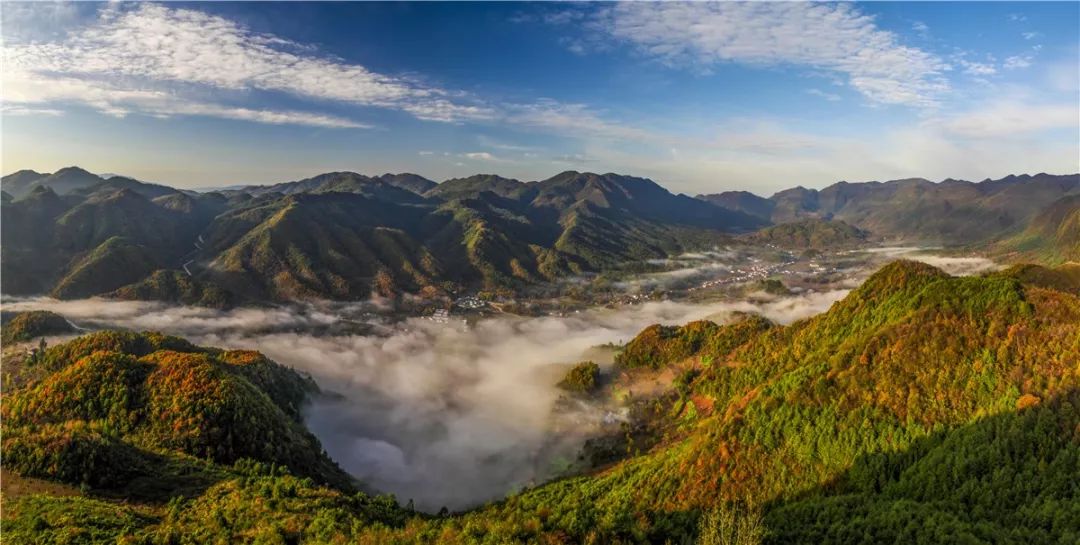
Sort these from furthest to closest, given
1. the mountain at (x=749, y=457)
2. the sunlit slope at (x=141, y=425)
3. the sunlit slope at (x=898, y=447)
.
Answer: the sunlit slope at (x=141, y=425) → the sunlit slope at (x=898, y=447) → the mountain at (x=749, y=457)

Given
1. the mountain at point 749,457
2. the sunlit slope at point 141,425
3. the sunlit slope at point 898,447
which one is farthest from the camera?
the sunlit slope at point 141,425

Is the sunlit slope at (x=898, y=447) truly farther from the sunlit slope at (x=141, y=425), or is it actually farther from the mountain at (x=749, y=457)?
the sunlit slope at (x=141, y=425)

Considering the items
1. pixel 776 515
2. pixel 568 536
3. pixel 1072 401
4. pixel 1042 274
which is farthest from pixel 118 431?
pixel 1042 274

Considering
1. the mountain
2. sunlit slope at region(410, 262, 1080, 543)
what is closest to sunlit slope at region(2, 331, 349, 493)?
the mountain

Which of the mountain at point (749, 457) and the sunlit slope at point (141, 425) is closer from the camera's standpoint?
the mountain at point (749, 457)

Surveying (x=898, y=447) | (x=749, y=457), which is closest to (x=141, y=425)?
(x=749, y=457)

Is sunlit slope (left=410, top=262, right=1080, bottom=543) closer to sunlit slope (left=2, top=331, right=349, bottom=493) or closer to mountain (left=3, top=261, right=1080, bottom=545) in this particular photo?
mountain (left=3, top=261, right=1080, bottom=545)

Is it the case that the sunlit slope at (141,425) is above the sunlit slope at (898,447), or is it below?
below

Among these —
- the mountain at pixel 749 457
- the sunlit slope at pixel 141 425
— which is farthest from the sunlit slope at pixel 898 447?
the sunlit slope at pixel 141 425

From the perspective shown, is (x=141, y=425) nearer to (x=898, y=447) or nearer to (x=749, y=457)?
(x=749, y=457)
